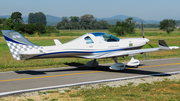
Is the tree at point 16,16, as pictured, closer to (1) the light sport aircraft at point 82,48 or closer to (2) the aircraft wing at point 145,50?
(1) the light sport aircraft at point 82,48

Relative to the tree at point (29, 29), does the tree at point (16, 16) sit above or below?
above

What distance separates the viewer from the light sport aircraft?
1255 centimetres

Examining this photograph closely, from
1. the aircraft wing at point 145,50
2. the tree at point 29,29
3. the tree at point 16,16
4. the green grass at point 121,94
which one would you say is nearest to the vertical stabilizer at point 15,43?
the green grass at point 121,94

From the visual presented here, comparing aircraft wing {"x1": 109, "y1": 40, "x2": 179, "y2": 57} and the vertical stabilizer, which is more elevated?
the vertical stabilizer

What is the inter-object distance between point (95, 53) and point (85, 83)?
3.59 m

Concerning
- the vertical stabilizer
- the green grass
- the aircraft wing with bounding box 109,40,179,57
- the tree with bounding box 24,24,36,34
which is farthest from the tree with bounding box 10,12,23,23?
the green grass

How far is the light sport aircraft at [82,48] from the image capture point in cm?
1255

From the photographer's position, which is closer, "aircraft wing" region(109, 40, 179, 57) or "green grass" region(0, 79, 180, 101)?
"green grass" region(0, 79, 180, 101)

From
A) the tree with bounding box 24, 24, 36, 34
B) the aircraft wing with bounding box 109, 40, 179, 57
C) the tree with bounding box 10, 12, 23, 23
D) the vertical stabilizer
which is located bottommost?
the aircraft wing with bounding box 109, 40, 179, 57

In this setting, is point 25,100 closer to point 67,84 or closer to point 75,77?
point 67,84

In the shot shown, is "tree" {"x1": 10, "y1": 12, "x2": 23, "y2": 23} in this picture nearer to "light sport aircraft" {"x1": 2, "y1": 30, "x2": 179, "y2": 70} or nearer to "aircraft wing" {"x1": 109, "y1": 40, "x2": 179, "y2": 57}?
"light sport aircraft" {"x1": 2, "y1": 30, "x2": 179, "y2": 70}

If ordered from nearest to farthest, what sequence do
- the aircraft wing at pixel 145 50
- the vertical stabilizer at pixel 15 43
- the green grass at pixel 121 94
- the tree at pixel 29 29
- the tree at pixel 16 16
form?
the green grass at pixel 121 94
the aircraft wing at pixel 145 50
the vertical stabilizer at pixel 15 43
the tree at pixel 29 29
the tree at pixel 16 16

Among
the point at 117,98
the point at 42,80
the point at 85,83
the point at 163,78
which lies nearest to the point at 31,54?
the point at 42,80

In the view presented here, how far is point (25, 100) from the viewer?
27.1ft
